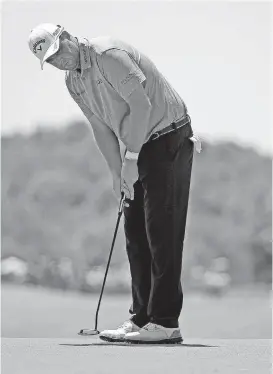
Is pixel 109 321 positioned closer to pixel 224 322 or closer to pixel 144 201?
pixel 224 322

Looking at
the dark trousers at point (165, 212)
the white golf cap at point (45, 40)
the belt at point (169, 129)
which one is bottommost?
the dark trousers at point (165, 212)

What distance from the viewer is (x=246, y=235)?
1396cm

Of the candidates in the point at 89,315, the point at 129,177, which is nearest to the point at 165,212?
the point at 129,177

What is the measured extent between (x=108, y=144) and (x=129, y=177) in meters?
0.20

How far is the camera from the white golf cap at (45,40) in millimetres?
2633

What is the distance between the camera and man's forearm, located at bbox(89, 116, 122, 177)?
2875 mm

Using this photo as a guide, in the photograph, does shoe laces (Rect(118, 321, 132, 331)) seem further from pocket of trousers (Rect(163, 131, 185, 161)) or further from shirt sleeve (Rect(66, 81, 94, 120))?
shirt sleeve (Rect(66, 81, 94, 120))

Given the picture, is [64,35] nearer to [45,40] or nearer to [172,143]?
[45,40]

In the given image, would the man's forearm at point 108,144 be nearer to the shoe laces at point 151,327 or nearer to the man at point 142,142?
the man at point 142,142

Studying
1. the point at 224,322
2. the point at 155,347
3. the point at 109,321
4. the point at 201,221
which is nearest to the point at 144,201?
the point at 155,347

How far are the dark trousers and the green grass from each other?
24.7 feet

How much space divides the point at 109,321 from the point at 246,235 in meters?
3.24

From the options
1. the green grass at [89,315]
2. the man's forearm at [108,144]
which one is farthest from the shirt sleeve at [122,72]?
the green grass at [89,315]

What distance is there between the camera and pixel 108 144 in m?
2.88
